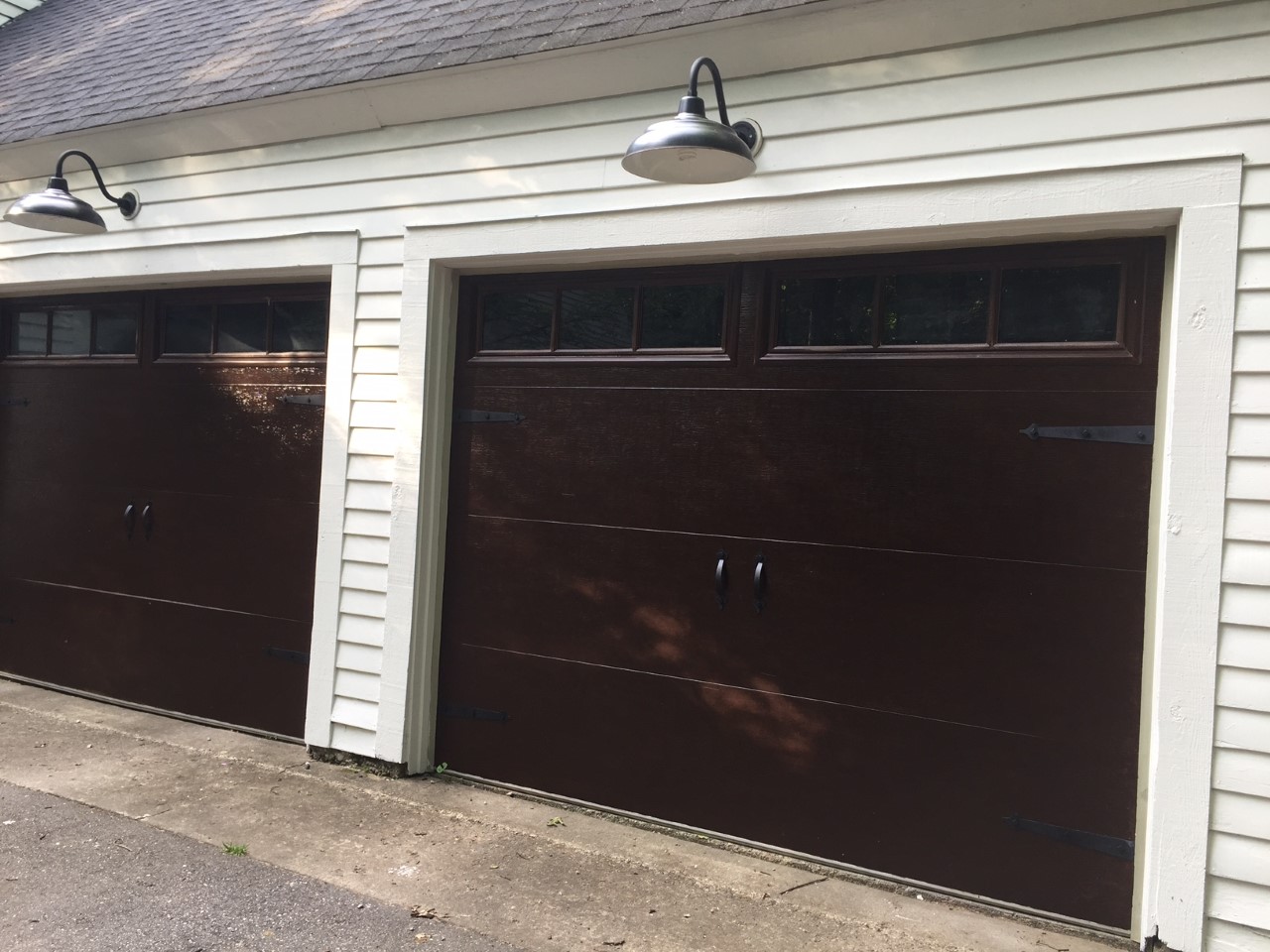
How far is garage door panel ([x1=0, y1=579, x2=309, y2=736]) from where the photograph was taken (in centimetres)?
498

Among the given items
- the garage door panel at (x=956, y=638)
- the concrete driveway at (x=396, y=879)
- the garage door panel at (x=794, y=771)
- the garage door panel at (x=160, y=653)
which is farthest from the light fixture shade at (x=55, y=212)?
the garage door panel at (x=956, y=638)

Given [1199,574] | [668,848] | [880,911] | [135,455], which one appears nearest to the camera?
[1199,574]

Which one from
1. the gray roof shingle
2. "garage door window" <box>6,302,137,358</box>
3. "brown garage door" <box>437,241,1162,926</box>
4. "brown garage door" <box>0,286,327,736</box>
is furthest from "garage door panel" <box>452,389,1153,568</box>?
"garage door window" <box>6,302,137,358</box>

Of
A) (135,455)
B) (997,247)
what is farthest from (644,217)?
(135,455)

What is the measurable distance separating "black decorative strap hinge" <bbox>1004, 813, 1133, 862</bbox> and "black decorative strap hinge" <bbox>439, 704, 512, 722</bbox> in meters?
2.10

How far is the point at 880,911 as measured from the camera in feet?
10.8

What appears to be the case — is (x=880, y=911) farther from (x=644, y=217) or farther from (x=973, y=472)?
(x=644, y=217)

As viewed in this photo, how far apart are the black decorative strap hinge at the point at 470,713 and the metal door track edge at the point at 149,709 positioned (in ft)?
3.15

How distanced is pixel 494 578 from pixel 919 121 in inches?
98.9

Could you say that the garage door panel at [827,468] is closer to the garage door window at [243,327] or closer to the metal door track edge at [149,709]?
the garage door window at [243,327]

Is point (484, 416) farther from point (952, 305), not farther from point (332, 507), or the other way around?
point (952, 305)

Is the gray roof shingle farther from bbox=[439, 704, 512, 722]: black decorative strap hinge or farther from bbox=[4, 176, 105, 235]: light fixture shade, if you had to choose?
bbox=[439, 704, 512, 722]: black decorative strap hinge

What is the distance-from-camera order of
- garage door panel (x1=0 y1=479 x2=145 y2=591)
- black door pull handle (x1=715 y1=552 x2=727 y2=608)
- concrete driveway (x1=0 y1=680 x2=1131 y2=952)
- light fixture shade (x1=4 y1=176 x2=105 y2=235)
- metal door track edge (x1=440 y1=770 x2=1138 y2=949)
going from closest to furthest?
concrete driveway (x1=0 y1=680 x2=1131 y2=952)
metal door track edge (x1=440 y1=770 x2=1138 y2=949)
black door pull handle (x1=715 y1=552 x2=727 y2=608)
light fixture shade (x1=4 y1=176 x2=105 y2=235)
garage door panel (x1=0 y1=479 x2=145 y2=591)

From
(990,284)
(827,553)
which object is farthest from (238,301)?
(990,284)
